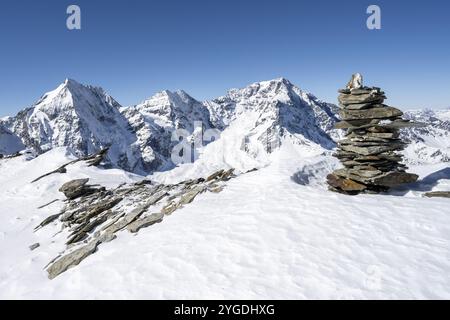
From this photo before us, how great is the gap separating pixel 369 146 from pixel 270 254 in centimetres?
1110

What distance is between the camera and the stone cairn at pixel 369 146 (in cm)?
1892

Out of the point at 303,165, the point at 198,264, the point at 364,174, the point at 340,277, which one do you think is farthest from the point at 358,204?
the point at 303,165

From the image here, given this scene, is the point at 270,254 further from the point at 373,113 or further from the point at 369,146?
the point at 373,113

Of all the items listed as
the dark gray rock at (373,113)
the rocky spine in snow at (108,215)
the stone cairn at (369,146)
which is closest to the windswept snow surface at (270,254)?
the rocky spine in snow at (108,215)

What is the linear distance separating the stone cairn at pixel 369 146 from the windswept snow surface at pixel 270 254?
150 centimetres

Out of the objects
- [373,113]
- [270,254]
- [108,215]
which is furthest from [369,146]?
[108,215]

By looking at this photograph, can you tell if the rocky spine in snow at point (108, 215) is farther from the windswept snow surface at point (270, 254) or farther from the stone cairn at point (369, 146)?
the stone cairn at point (369, 146)

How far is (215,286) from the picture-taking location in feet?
32.5

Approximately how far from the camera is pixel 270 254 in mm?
11430

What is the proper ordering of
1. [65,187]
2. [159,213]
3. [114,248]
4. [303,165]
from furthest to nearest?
[65,187] < [303,165] < [159,213] < [114,248]

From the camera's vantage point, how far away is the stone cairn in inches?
745
